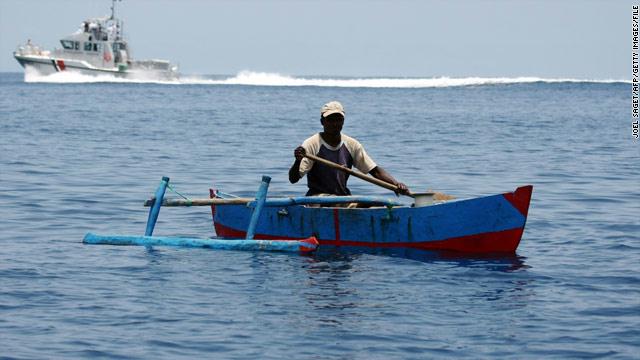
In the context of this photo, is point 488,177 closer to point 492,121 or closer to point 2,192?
point 2,192

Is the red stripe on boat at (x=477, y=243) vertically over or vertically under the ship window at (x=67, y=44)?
under

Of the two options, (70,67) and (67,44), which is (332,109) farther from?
(70,67)

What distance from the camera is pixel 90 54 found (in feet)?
279

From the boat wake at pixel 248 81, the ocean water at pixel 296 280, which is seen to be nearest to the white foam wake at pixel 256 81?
the boat wake at pixel 248 81

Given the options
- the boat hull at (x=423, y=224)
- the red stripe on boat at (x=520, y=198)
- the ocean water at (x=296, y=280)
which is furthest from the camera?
the boat hull at (x=423, y=224)

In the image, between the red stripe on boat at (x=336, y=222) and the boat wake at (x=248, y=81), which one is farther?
the boat wake at (x=248, y=81)

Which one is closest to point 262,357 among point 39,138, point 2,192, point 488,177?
point 2,192

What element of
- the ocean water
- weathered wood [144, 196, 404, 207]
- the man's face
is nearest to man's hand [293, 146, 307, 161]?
the man's face

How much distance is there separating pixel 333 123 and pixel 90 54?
7469cm

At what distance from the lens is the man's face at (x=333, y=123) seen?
12.9 metres

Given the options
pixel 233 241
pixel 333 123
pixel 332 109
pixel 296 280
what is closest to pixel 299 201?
pixel 233 241

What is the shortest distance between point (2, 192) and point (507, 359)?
13.4 meters

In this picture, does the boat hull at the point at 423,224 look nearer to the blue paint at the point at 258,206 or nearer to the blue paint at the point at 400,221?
the blue paint at the point at 400,221

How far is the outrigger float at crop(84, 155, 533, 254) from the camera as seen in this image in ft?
41.5
